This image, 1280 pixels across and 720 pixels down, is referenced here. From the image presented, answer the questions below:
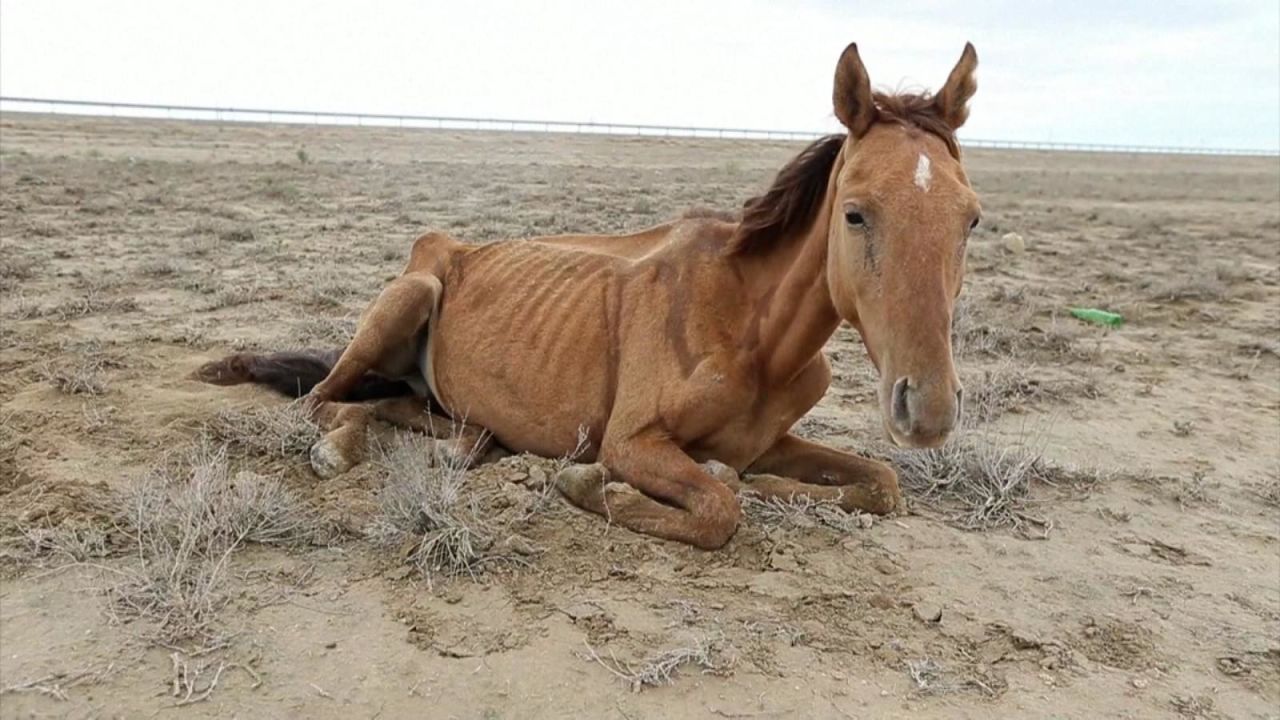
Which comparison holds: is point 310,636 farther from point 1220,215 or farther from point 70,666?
point 1220,215

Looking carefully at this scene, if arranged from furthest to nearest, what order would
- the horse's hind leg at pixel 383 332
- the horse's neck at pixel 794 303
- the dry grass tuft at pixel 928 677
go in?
the horse's hind leg at pixel 383 332
the horse's neck at pixel 794 303
the dry grass tuft at pixel 928 677

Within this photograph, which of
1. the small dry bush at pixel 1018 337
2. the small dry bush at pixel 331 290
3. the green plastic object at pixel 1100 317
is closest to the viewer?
the small dry bush at pixel 1018 337

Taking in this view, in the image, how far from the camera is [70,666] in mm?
2367

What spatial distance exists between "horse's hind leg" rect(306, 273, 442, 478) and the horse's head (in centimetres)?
251

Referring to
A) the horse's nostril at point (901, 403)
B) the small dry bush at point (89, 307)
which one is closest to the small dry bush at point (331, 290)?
the small dry bush at point (89, 307)

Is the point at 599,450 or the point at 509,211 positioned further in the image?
the point at 509,211

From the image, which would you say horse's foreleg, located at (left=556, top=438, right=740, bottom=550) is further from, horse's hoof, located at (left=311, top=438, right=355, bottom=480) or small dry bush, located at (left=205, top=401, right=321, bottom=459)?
small dry bush, located at (left=205, top=401, right=321, bottom=459)

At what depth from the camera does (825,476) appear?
13.3ft

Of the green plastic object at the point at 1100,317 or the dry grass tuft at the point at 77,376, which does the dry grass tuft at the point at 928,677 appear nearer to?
the dry grass tuft at the point at 77,376

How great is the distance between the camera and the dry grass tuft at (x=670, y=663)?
8.43ft

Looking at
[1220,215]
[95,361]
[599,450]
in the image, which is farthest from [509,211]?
[1220,215]

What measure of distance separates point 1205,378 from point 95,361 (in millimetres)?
7901

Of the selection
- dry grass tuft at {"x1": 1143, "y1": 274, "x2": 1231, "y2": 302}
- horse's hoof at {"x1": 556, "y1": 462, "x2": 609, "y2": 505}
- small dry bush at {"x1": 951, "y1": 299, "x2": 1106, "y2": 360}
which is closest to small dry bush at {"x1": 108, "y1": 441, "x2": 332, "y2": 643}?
horse's hoof at {"x1": 556, "y1": 462, "x2": 609, "y2": 505}

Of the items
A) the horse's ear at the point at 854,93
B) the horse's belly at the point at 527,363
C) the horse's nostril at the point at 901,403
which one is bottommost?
the horse's belly at the point at 527,363
